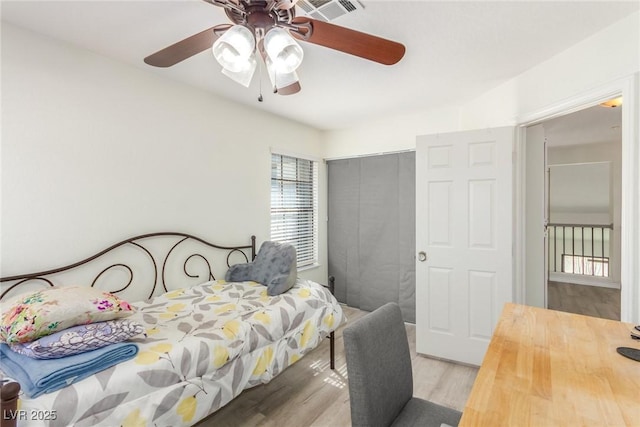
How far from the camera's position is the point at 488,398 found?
90cm

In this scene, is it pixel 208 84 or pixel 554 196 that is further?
pixel 554 196

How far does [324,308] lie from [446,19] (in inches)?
84.1

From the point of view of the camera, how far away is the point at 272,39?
1.27 meters

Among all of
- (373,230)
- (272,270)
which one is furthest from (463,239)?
(272,270)

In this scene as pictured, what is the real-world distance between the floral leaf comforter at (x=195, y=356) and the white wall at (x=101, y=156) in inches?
26.5

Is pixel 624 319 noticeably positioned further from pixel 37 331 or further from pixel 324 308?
pixel 37 331

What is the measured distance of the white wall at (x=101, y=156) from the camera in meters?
1.79

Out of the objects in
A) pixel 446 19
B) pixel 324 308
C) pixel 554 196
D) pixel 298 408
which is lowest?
pixel 298 408

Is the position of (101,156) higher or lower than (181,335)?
higher

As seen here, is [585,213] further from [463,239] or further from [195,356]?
[195,356]

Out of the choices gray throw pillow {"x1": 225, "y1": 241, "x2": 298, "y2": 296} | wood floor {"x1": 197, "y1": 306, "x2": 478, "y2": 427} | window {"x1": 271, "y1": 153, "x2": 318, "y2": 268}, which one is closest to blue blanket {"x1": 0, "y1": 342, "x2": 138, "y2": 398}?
wood floor {"x1": 197, "y1": 306, "x2": 478, "y2": 427}

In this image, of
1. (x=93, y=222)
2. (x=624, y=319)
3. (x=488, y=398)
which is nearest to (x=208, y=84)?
(x=93, y=222)

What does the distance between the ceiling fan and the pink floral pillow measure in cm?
131

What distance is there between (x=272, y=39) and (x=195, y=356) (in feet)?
5.09
